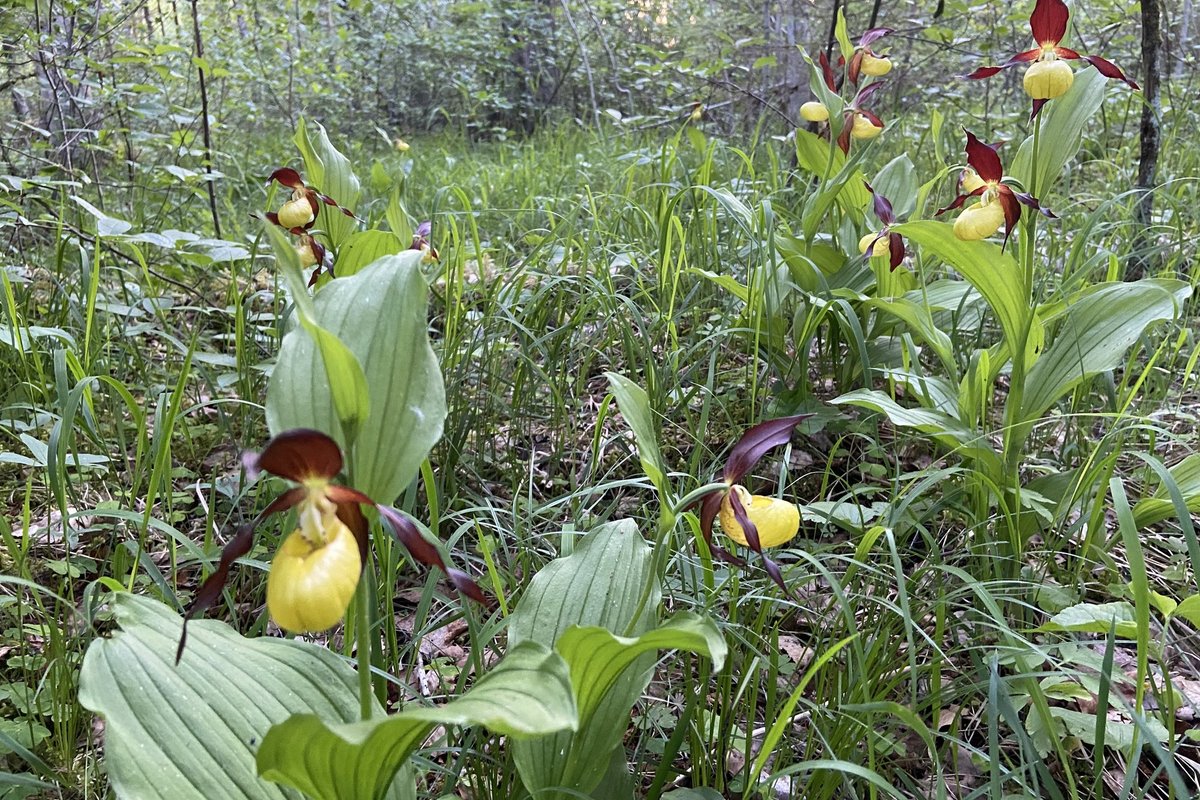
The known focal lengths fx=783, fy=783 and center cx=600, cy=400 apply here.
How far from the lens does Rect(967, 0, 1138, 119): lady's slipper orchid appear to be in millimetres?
1547

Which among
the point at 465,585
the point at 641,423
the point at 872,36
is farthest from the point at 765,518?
the point at 872,36

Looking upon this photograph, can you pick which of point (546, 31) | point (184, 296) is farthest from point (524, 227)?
point (546, 31)

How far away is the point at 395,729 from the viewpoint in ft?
2.42

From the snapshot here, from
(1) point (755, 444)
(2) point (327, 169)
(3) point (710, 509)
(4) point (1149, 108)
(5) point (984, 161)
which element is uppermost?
(4) point (1149, 108)

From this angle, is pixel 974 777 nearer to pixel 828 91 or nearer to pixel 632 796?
pixel 632 796

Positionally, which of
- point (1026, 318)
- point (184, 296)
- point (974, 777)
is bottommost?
point (974, 777)

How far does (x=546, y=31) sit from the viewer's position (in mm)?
7711

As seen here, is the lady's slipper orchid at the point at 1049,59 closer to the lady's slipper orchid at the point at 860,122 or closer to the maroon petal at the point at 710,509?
the lady's slipper orchid at the point at 860,122

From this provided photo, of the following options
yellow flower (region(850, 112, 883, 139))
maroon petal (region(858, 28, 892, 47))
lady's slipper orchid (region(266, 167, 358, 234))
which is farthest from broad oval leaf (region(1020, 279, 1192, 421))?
lady's slipper orchid (region(266, 167, 358, 234))

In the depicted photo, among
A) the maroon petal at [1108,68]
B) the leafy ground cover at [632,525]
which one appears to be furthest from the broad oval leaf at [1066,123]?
the maroon petal at [1108,68]

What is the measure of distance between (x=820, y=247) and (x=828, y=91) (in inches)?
17.6

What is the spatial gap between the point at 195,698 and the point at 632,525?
0.57m

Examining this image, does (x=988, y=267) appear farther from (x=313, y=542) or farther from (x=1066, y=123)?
(x=313, y=542)

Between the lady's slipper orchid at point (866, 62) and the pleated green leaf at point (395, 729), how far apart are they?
7.59 ft
